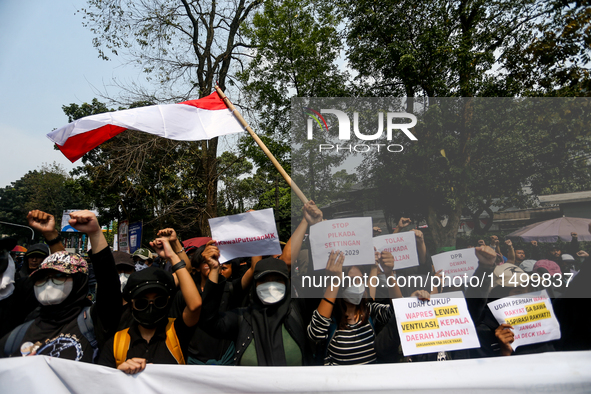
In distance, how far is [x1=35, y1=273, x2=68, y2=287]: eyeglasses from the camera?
90.7 inches

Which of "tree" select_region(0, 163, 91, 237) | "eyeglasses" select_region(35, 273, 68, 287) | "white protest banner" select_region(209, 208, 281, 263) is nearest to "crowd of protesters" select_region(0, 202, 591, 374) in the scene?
"eyeglasses" select_region(35, 273, 68, 287)

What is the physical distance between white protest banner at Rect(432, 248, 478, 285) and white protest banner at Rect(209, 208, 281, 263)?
1284mm

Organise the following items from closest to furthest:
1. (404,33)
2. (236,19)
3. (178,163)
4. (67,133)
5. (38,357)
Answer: (38,357) < (67,133) < (404,33) < (178,163) < (236,19)

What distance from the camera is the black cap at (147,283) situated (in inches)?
89.7

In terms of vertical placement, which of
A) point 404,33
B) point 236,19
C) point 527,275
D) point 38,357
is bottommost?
point 38,357

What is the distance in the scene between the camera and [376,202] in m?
2.81

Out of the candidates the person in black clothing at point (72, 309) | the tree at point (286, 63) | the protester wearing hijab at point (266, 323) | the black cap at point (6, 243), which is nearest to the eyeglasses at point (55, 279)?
the person in black clothing at point (72, 309)

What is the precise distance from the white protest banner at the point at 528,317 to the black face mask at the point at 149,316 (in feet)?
7.10

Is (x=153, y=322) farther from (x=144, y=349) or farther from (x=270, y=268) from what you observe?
(x=270, y=268)

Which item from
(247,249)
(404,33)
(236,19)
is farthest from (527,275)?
(236,19)

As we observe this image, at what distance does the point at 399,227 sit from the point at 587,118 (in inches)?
67.0

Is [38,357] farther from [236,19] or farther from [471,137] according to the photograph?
[236,19]

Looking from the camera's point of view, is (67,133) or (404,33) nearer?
(67,133)

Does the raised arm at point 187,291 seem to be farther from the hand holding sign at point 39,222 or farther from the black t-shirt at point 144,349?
the hand holding sign at point 39,222
